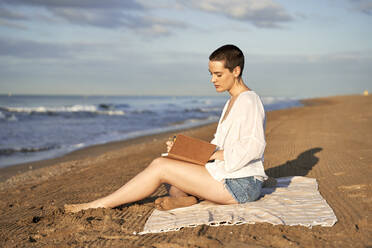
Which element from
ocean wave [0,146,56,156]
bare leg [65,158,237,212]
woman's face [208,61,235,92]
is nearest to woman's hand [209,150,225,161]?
bare leg [65,158,237,212]

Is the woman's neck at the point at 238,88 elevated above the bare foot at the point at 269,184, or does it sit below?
above

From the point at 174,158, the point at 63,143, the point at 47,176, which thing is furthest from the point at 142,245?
the point at 63,143

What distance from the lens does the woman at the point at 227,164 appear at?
10.9 ft

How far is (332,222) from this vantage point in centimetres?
319

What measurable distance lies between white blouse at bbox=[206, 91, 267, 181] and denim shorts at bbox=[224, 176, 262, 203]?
0.25ft

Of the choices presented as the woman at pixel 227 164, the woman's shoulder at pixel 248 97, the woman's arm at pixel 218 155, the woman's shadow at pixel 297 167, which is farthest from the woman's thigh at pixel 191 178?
the woman's shadow at pixel 297 167

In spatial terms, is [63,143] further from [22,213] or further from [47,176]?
[22,213]

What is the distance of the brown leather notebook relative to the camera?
11.2 ft

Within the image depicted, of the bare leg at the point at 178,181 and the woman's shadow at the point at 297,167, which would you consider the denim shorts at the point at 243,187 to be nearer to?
the bare leg at the point at 178,181

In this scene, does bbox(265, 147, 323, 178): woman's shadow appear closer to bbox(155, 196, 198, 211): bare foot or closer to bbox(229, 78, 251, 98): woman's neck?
bbox(155, 196, 198, 211): bare foot

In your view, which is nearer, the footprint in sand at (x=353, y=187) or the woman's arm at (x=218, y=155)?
the woman's arm at (x=218, y=155)

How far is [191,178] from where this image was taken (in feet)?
11.4

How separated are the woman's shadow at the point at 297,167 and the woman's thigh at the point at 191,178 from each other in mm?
2155

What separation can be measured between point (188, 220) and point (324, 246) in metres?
1.20
